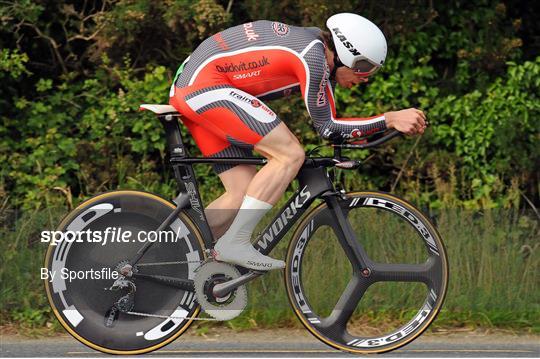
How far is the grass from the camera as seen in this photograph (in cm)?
788

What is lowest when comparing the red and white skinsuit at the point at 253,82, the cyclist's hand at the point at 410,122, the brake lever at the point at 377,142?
the brake lever at the point at 377,142

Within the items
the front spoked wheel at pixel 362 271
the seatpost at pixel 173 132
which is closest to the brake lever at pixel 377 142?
the front spoked wheel at pixel 362 271

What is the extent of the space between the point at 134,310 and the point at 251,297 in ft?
4.16

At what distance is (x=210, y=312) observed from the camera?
23.6 feet

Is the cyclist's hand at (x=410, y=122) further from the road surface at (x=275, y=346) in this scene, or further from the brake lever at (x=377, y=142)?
the road surface at (x=275, y=346)

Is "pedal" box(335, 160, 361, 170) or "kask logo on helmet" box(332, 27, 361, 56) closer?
"kask logo on helmet" box(332, 27, 361, 56)

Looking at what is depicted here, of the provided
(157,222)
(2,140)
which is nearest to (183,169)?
(157,222)

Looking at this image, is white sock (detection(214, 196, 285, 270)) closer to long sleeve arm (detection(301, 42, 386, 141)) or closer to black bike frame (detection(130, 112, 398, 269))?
black bike frame (detection(130, 112, 398, 269))

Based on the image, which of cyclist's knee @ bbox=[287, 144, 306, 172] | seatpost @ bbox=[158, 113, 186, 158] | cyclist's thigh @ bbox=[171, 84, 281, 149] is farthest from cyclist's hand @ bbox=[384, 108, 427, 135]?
seatpost @ bbox=[158, 113, 186, 158]

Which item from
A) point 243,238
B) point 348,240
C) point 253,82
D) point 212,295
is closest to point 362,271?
point 348,240

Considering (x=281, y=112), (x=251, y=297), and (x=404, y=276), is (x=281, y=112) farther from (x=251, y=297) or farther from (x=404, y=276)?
(x=404, y=276)

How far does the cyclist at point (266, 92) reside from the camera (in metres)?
7.06

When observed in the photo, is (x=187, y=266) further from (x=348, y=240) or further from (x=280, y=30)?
(x=280, y=30)

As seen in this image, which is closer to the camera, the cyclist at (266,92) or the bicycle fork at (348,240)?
the cyclist at (266,92)
